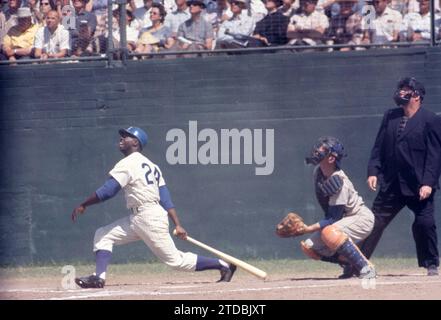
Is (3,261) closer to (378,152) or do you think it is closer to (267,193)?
(267,193)

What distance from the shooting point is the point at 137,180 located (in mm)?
9133

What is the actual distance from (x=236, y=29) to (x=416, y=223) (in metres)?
3.54

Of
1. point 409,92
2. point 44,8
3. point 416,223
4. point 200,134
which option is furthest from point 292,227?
point 44,8

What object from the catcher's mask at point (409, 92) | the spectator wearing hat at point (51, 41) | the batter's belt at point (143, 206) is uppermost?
the spectator wearing hat at point (51, 41)

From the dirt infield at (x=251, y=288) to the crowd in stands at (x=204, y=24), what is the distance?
2780 mm

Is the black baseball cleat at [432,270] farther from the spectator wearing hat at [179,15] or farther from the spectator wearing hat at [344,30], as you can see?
the spectator wearing hat at [179,15]

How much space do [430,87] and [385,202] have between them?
241 centimetres

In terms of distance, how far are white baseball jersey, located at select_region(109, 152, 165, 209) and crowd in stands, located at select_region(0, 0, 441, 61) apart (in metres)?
3.20

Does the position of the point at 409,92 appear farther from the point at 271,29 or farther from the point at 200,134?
the point at 200,134

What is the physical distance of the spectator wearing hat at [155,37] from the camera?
39.5 ft

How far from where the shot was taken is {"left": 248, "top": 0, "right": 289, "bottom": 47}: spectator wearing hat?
11727mm

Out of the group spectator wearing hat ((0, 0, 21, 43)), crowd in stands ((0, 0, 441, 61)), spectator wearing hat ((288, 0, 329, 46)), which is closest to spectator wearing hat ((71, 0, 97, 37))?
crowd in stands ((0, 0, 441, 61))

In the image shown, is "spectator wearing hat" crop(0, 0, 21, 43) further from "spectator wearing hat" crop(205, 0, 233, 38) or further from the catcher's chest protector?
the catcher's chest protector

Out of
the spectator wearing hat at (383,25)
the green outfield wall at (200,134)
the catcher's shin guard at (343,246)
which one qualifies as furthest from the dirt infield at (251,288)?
the spectator wearing hat at (383,25)
